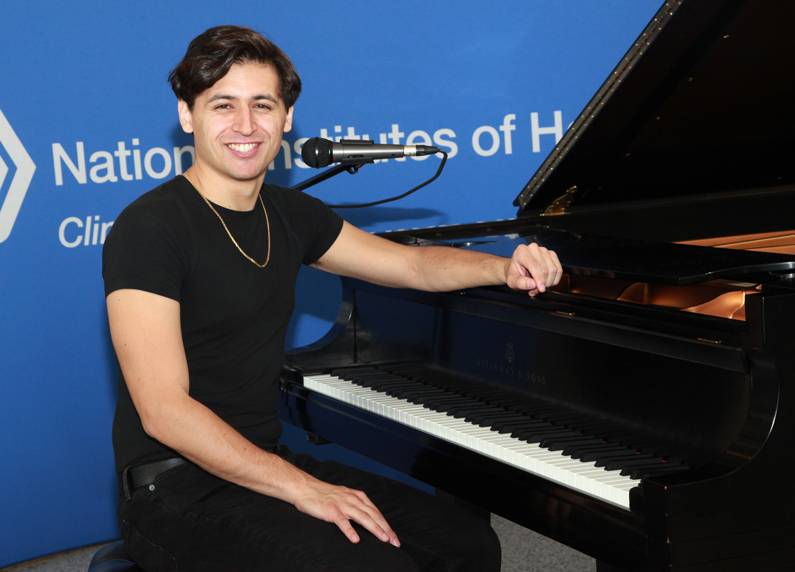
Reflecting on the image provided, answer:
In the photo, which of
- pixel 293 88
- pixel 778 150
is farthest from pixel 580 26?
pixel 293 88

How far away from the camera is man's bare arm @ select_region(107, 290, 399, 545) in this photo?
4.98ft

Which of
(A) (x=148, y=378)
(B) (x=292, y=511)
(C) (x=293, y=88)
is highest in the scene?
(C) (x=293, y=88)

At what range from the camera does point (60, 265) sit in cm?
287

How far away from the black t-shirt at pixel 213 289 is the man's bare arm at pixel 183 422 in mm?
53

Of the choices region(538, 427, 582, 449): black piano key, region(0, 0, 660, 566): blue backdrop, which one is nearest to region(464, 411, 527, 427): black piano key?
region(538, 427, 582, 449): black piano key

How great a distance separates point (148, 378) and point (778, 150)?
6.19ft

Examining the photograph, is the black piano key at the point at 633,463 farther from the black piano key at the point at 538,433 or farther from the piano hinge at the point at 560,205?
the piano hinge at the point at 560,205

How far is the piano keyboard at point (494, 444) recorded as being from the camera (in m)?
1.38

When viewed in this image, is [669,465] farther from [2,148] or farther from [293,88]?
[2,148]

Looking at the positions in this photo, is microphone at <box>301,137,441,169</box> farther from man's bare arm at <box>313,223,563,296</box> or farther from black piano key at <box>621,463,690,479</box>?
black piano key at <box>621,463,690,479</box>

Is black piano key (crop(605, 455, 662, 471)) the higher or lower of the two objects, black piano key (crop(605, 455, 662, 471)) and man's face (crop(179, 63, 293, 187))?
the lower

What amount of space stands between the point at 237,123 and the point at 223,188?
5.6 inches

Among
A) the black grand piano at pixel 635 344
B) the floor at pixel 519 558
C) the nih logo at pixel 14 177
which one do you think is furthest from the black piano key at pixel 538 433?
the nih logo at pixel 14 177

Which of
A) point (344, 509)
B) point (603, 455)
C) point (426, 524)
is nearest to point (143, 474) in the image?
point (344, 509)
